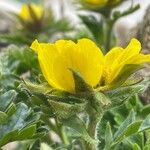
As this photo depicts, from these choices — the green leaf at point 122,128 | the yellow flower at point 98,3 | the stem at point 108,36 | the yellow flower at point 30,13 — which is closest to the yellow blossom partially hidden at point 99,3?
the yellow flower at point 98,3

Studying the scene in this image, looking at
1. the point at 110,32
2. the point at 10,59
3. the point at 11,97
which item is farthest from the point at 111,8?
the point at 11,97

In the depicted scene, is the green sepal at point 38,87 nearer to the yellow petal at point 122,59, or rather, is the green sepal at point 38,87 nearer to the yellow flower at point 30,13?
the yellow petal at point 122,59

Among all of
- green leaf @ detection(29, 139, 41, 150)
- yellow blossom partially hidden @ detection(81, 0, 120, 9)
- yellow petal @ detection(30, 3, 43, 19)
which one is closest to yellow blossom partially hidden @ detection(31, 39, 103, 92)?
green leaf @ detection(29, 139, 41, 150)

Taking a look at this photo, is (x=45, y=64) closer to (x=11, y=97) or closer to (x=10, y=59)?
(x=11, y=97)

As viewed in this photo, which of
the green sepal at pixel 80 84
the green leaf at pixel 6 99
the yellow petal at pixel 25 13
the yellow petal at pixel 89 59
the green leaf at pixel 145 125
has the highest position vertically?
the yellow petal at pixel 89 59

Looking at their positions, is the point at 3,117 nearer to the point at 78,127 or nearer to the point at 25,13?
the point at 78,127
